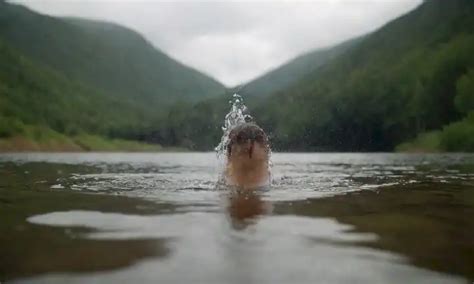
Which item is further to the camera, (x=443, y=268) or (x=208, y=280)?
(x=443, y=268)

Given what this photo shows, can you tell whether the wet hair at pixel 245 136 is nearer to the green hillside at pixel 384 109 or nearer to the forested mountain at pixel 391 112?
the forested mountain at pixel 391 112

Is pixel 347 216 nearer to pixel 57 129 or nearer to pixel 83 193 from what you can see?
pixel 83 193

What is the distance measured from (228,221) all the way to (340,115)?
137m

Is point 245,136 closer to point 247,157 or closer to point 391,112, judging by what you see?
point 247,157

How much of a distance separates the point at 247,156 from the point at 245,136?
0.51m

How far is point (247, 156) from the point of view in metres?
14.2

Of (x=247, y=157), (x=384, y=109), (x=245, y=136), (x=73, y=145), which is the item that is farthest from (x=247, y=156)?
(x=73, y=145)

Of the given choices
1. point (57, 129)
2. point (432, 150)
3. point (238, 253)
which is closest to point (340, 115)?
point (432, 150)

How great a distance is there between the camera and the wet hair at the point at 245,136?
558 inches

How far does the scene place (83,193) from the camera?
12125 millimetres

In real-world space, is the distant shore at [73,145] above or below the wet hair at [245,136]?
above

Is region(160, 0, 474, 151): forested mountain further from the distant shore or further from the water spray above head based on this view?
the water spray above head

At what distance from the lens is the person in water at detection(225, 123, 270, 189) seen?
14.2 m

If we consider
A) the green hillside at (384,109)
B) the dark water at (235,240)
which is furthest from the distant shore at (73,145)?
the dark water at (235,240)
